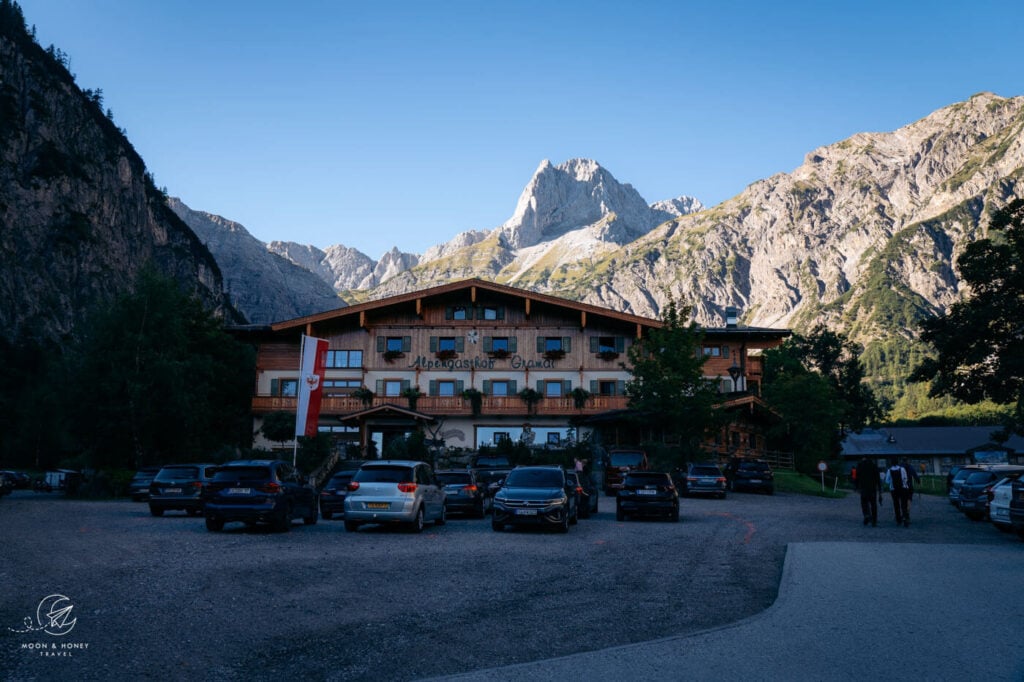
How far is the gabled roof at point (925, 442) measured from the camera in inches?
3976

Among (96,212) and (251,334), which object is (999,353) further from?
(96,212)

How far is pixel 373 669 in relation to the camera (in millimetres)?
6832

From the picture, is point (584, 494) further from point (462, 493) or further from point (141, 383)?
point (141, 383)

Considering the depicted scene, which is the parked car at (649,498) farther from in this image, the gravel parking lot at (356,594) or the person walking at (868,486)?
the person walking at (868,486)

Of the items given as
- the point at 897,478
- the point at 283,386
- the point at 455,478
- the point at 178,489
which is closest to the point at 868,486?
the point at 897,478

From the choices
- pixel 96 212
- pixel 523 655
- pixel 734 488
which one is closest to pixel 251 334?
pixel 734 488

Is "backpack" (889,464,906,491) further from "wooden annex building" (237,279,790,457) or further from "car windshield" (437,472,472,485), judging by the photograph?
"wooden annex building" (237,279,790,457)

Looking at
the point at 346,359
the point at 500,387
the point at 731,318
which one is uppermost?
the point at 731,318

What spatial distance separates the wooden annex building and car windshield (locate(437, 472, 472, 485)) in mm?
24477

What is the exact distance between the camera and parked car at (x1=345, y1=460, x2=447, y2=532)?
61.6 feet

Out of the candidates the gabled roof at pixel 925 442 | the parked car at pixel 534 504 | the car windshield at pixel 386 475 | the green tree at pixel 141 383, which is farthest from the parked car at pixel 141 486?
the gabled roof at pixel 925 442

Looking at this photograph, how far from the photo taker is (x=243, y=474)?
18922mm

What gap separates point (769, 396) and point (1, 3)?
132 m

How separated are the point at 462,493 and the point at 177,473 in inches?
351
